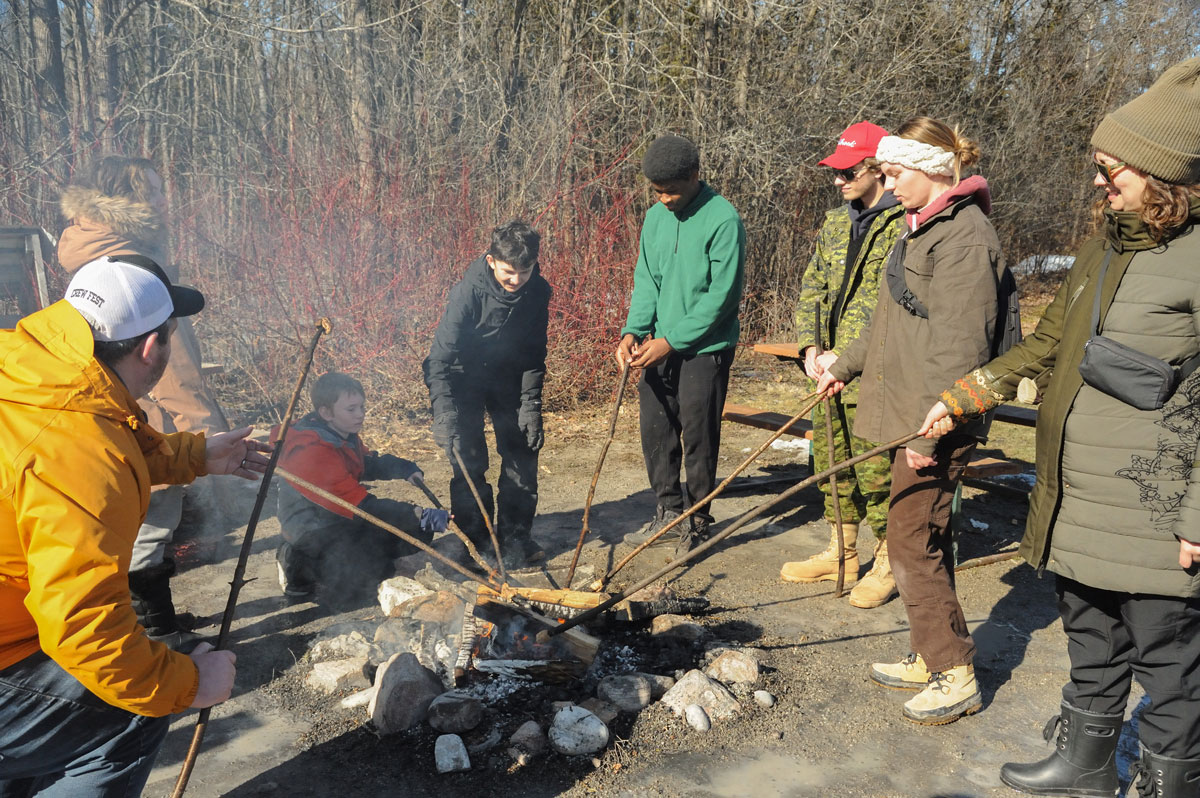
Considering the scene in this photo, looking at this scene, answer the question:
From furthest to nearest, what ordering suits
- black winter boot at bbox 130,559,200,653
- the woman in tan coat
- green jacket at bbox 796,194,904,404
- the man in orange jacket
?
green jacket at bbox 796,194,904,404
black winter boot at bbox 130,559,200,653
the woman in tan coat
the man in orange jacket

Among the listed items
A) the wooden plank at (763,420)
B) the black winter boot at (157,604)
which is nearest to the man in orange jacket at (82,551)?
the black winter boot at (157,604)

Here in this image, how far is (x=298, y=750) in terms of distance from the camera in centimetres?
308

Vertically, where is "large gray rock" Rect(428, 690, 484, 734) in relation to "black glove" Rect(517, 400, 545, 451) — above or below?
below

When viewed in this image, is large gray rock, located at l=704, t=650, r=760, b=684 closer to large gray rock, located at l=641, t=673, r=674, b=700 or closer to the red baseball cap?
large gray rock, located at l=641, t=673, r=674, b=700

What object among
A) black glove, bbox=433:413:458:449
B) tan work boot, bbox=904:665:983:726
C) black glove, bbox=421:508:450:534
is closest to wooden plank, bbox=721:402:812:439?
black glove, bbox=433:413:458:449

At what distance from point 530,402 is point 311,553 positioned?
1.41 meters

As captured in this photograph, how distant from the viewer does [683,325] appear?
15.3 feet

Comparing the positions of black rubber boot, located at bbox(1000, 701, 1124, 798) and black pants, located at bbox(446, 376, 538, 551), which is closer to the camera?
black rubber boot, located at bbox(1000, 701, 1124, 798)

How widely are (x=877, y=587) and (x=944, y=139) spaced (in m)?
2.27

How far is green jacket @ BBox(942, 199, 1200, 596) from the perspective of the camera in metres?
2.32

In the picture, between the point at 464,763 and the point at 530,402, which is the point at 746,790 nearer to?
the point at 464,763

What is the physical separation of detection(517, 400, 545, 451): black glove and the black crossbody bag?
2.88 meters

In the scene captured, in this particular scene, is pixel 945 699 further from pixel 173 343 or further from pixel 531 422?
pixel 173 343

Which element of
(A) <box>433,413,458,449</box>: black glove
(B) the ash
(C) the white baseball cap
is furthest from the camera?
(A) <box>433,413,458,449</box>: black glove
